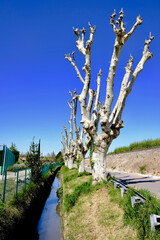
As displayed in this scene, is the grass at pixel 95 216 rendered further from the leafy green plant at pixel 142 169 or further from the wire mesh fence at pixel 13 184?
the leafy green plant at pixel 142 169

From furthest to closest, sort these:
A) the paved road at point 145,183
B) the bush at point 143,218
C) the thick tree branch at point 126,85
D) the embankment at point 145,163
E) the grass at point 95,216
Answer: the embankment at point 145,163 → the thick tree branch at point 126,85 → the paved road at point 145,183 → the grass at point 95,216 → the bush at point 143,218

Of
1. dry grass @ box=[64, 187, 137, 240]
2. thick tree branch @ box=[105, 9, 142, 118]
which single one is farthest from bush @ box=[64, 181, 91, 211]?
thick tree branch @ box=[105, 9, 142, 118]

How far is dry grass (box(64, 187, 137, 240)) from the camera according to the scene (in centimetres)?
447

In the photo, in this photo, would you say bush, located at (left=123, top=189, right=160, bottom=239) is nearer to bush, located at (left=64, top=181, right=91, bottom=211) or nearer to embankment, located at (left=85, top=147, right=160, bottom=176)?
bush, located at (left=64, top=181, right=91, bottom=211)

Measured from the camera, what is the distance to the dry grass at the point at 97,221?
176 inches

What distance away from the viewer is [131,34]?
29.8 ft

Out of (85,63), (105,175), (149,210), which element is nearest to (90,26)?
(85,63)

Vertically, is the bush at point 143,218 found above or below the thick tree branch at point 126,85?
below

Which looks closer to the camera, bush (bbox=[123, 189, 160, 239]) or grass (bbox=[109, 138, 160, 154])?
bush (bbox=[123, 189, 160, 239])

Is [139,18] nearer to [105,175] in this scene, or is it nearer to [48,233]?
[105,175]

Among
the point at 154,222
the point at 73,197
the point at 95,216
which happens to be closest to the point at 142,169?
the point at 73,197

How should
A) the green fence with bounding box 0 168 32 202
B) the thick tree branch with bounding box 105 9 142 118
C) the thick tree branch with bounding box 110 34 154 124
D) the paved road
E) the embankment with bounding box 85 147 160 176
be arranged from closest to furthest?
the green fence with bounding box 0 168 32 202
the thick tree branch with bounding box 105 9 142 118
the paved road
the thick tree branch with bounding box 110 34 154 124
the embankment with bounding box 85 147 160 176

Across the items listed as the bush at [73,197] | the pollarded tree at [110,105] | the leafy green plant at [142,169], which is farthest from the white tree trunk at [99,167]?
the leafy green plant at [142,169]

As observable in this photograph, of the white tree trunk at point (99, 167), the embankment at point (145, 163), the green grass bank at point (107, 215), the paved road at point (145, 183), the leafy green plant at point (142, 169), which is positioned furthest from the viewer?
the leafy green plant at point (142, 169)
